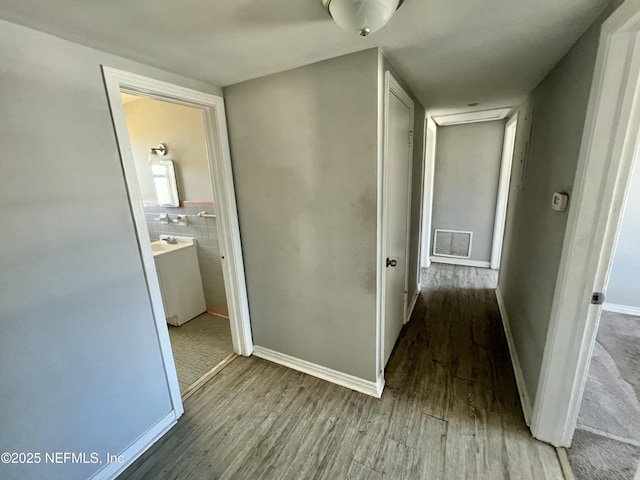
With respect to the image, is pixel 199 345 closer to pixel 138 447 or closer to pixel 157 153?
pixel 138 447

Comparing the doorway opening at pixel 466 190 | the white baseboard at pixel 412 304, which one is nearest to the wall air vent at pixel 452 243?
the doorway opening at pixel 466 190

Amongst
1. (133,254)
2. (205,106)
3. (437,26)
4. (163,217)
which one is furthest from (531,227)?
(163,217)

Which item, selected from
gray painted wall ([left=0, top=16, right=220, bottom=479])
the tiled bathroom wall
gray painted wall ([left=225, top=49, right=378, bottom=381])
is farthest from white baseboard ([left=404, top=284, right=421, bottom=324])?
gray painted wall ([left=0, top=16, right=220, bottom=479])

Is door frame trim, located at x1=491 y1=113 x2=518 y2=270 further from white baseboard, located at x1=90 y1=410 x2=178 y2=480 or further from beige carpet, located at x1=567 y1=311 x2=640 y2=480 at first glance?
white baseboard, located at x1=90 y1=410 x2=178 y2=480

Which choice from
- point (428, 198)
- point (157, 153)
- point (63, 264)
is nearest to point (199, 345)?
point (63, 264)

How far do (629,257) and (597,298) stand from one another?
2212mm

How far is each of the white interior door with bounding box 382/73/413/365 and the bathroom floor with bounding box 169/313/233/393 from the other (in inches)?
58.0

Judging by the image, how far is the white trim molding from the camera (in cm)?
106

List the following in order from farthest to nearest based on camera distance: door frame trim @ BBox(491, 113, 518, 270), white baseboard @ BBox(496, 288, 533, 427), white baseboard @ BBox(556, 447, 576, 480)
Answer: door frame trim @ BBox(491, 113, 518, 270) → white baseboard @ BBox(496, 288, 533, 427) → white baseboard @ BBox(556, 447, 576, 480)

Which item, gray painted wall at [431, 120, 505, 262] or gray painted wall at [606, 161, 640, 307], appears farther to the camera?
gray painted wall at [431, 120, 505, 262]

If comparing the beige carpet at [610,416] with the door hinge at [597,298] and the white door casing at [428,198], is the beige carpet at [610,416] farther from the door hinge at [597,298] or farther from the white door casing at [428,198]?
the white door casing at [428,198]

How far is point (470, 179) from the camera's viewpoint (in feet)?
13.4

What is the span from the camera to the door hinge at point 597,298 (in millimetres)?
1253

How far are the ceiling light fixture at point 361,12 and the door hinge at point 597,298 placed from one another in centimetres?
151
